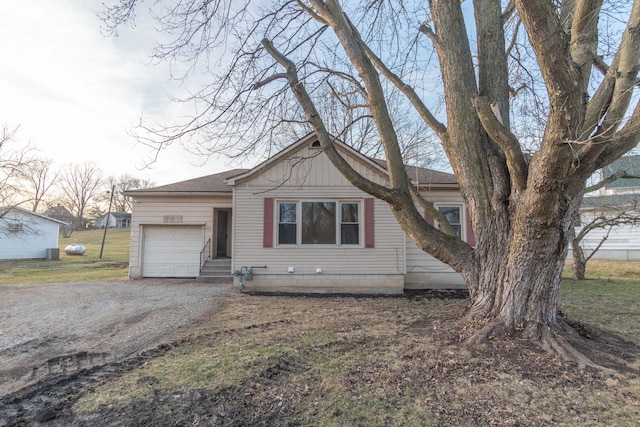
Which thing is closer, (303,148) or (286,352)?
(286,352)

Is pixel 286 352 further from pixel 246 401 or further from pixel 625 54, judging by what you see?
pixel 625 54

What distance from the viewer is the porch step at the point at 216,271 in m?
11.2

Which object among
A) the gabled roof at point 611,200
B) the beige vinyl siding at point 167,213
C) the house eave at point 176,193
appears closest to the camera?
the house eave at point 176,193

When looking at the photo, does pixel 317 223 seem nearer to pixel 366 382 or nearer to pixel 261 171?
pixel 261 171

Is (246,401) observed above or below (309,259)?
below

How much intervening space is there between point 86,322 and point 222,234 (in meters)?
6.76

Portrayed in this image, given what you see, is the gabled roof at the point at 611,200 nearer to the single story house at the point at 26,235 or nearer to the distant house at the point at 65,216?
the single story house at the point at 26,235

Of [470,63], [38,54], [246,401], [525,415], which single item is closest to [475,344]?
[525,415]

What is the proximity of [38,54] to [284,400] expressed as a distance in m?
7.54

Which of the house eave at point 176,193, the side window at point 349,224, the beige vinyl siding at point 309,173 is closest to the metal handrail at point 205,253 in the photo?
the house eave at point 176,193

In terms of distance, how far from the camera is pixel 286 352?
4355 millimetres

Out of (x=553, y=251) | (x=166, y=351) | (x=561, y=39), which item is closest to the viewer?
(x=561, y=39)

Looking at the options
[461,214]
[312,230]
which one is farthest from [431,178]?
[312,230]

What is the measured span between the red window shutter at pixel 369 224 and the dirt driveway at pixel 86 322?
163 inches
